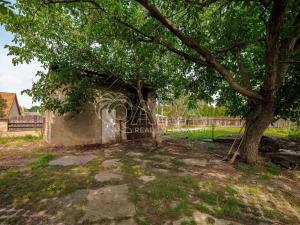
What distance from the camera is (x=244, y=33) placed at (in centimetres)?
758

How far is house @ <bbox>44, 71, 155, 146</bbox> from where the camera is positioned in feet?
35.2

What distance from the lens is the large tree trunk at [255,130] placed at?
23.3 feet

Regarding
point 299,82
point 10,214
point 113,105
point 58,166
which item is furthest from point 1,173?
point 299,82

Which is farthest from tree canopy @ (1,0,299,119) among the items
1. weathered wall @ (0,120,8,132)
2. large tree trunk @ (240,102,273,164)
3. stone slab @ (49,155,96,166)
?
weathered wall @ (0,120,8,132)

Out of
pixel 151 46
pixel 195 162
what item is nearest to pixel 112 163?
pixel 195 162

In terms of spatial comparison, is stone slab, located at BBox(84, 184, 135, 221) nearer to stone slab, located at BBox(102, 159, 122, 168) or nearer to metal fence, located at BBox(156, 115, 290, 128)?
stone slab, located at BBox(102, 159, 122, 168)

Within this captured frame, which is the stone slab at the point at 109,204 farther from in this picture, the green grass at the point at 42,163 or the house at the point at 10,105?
the house at the point at 10,105

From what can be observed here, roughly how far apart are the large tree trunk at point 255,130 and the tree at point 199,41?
3 centimetres

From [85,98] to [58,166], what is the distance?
3663 millimetres

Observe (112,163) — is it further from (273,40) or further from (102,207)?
(273,40)

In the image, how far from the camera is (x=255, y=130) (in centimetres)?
743

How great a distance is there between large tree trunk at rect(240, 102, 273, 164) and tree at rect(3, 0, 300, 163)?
0.10ft

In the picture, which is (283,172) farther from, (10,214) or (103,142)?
(103,142)

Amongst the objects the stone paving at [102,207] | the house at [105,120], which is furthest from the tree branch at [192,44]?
the house at [105,120]
